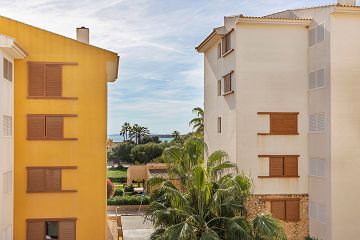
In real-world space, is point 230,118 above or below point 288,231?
above

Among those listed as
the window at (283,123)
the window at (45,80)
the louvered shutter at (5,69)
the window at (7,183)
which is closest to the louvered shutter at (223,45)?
the window at (283,123)

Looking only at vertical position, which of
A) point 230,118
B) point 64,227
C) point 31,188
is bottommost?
point 64,227

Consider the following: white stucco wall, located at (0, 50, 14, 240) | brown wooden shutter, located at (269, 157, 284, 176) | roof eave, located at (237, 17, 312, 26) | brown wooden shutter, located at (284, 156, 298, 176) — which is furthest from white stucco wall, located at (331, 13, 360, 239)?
white stucco wall, located at (0, 50, 14, 240)

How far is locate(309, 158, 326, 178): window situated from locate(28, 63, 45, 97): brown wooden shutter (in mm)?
16393

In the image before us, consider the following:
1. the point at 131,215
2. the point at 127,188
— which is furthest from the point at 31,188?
the point at 127,188

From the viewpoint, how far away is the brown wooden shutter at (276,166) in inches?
1231

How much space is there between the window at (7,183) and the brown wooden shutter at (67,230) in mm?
3194

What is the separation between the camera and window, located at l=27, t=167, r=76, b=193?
2536 cm

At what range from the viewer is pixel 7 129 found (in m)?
24.0

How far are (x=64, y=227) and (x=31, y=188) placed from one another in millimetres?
2611

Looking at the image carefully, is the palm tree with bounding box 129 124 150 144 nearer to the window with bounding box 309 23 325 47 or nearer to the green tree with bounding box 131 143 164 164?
the green tree with bounding box 131 143 164 164

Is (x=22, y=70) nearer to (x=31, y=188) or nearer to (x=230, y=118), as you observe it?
(x=31, y=188)

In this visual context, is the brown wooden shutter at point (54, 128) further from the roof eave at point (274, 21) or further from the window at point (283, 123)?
the window at point (283, 123)

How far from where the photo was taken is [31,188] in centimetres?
2534
